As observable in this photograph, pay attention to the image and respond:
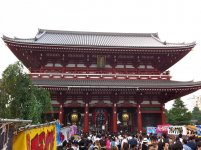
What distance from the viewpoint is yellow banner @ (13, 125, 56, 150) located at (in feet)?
18.2

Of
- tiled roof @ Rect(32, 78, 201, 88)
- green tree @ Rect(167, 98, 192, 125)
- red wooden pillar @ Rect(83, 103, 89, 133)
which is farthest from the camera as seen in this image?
green tree @ Rect(167, 98, 192, 125)

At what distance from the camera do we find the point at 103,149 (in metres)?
12.8

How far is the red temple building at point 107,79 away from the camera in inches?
963

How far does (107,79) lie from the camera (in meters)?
25.6

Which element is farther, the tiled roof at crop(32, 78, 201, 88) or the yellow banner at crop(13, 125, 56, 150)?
the tiled roof at crop(32, 78, 201, 88)

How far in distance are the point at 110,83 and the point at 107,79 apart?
1.31 metres

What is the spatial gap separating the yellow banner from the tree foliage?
286 inches

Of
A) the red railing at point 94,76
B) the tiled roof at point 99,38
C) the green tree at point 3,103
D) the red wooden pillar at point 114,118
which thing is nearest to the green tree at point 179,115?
the tiled roof at point 99,38

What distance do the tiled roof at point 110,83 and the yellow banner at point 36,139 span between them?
47.6ft

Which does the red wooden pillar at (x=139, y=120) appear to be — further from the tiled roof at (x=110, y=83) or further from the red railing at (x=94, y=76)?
the red railing at (x=94, y=76)

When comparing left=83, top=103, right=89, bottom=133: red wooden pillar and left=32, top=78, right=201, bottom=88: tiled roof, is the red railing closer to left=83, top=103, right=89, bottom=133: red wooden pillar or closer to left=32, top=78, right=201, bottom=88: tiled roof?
left=32, top=78, right=201, bottom=88: tiled roof

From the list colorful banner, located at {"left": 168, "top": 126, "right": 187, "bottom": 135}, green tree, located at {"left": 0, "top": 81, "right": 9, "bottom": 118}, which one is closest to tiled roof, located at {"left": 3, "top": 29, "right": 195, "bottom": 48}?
colorful banner, located at {"left": 168, "top": 126, "right": 187, "bottom": 135}

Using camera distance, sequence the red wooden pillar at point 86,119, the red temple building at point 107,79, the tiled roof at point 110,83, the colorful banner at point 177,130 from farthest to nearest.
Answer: the red temple building at point 107,79, the red wooden pillar at point 86,119, the tiled roof at point 110,83, the colorful banner at point 177,130

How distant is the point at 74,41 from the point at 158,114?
12.9 meters
